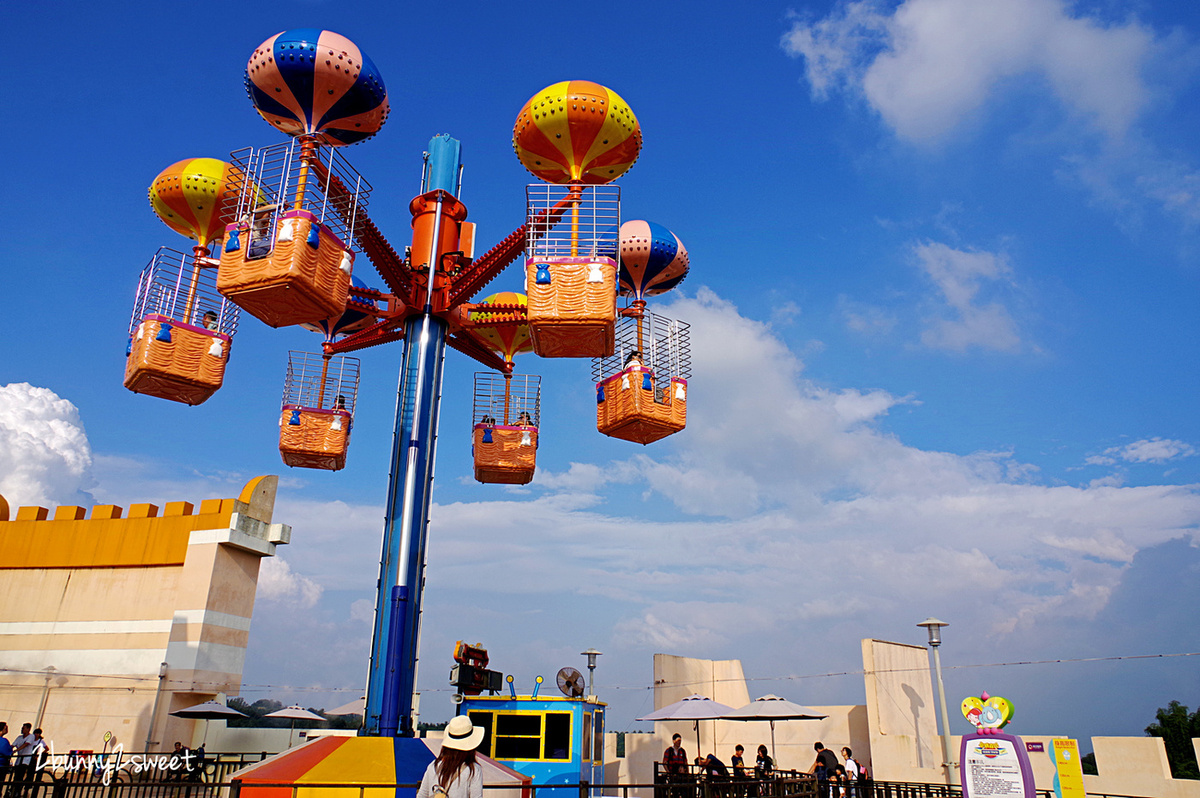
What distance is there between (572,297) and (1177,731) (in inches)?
1891

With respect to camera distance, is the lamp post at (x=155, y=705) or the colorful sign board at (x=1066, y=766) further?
the lamp post at (x=155, y=705)

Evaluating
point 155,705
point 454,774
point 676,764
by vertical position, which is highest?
point 155,705

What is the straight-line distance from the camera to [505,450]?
1519 cm

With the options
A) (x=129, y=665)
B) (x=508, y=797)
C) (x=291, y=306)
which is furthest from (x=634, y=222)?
(x=129, y=665)

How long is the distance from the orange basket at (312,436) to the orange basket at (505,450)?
258cm

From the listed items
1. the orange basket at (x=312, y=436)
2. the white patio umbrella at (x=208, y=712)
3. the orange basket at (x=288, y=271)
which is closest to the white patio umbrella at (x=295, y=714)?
the white patio umbrella at (x=208, y=712)

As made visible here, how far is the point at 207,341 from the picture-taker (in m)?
12.1

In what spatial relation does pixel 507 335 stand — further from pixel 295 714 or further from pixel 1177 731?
pixel 1177 731

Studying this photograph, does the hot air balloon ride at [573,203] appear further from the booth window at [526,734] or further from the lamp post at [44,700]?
the lamp post at [44,700]

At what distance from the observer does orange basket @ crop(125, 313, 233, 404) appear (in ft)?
38.1

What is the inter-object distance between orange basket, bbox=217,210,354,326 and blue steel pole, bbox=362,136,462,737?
8.71 ft

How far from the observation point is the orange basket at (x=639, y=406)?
42.9ft

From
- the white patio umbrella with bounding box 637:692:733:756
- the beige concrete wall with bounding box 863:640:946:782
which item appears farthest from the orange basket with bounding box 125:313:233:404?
the beige concrete wall with bounding box 863:640:946:782

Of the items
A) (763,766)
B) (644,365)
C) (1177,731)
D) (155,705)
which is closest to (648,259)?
(644,365)
